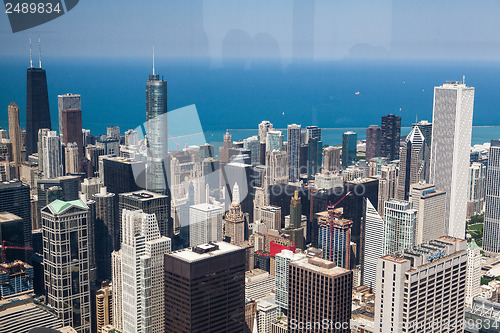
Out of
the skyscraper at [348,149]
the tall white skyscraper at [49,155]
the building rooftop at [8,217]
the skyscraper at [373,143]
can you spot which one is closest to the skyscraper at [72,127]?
the tall white skyscraper at [49,155]

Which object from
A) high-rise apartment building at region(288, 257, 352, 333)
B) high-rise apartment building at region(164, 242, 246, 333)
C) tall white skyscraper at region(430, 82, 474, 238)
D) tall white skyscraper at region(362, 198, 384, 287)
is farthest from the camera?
tall white skyscraper at region(430, 82, 474, 238)

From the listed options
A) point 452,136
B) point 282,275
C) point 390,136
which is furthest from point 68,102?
point 452,136

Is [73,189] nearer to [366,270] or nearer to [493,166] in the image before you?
[366,270]

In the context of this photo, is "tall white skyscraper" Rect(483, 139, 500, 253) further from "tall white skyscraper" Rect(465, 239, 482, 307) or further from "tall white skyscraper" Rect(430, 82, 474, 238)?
"tall white skyscraper" Rect(465, 239, 482, 307)

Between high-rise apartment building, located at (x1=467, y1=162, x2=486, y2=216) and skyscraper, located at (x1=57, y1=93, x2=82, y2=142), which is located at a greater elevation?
skyscraper, located at (x1=57, y1=93, x2=82, y2=142)

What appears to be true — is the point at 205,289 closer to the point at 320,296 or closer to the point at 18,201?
the point at 320,296

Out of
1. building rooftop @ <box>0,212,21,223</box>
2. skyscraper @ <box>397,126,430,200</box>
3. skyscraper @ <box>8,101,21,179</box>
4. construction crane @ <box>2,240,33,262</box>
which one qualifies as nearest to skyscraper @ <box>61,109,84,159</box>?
skyscraper @ <box>8,101,21,179</box>
